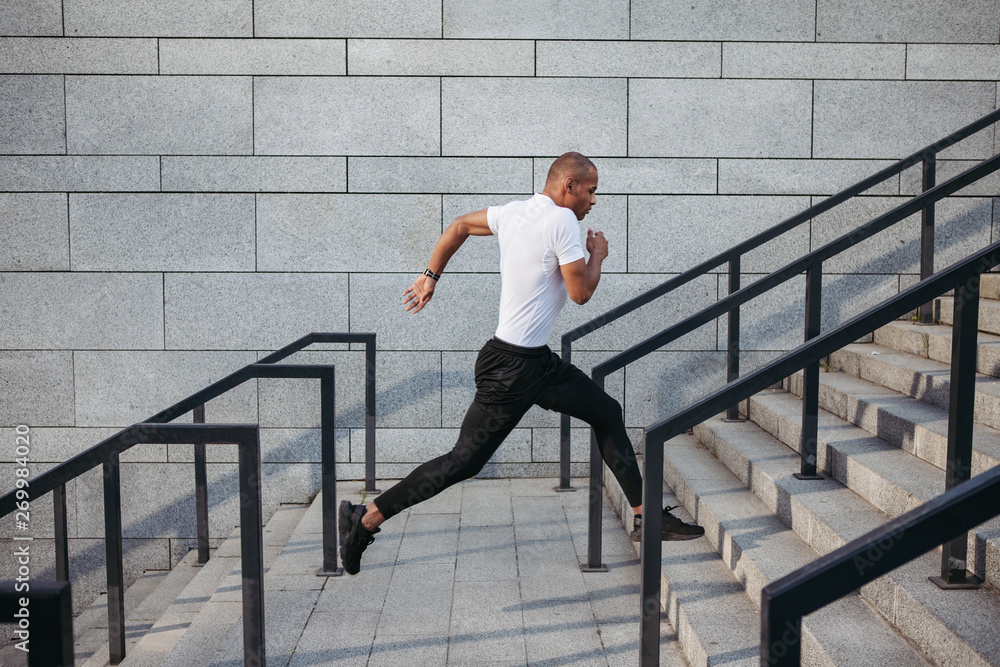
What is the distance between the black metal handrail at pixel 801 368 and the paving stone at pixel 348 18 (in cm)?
407

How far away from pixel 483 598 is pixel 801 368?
6.56ft

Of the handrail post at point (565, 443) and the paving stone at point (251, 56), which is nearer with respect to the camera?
the handrail post at point (565, 443)

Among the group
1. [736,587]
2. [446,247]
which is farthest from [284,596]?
[736,587]

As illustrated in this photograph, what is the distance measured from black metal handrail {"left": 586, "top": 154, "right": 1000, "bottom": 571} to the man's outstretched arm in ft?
2.79

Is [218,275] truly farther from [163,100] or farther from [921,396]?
[921,396]

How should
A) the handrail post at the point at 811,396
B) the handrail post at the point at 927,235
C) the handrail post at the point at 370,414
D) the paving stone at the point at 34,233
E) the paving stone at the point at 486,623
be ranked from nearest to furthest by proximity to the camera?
the paving stone at the point at 486,623
the handrail post at the point at 811,396
the handrail post at the point at 370,414
the handrail post at the point at 927,235
the paving stone at the point at 34,233

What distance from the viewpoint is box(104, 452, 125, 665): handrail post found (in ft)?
10.1

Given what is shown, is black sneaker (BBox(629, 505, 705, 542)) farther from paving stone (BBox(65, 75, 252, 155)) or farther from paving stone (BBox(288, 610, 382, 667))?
paving stone (BBox(65, 75, 252, 155))

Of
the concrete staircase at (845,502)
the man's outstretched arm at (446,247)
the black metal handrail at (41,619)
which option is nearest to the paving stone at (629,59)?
the concrete staircase at (845,502)

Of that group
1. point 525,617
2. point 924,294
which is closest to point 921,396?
point 924,294

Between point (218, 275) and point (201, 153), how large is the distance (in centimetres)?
87

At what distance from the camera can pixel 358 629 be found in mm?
3416

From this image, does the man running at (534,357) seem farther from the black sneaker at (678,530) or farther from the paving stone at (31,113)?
the paving stone at (31,113)

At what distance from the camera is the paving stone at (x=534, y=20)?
5.57 meters
